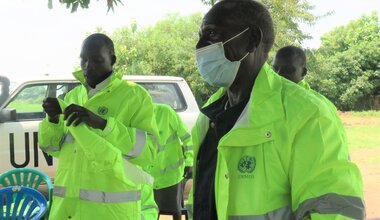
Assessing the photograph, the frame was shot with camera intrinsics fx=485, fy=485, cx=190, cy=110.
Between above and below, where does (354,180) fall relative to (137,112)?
above

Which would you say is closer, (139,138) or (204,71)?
Answer: (204,71)

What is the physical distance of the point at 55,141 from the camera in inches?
107

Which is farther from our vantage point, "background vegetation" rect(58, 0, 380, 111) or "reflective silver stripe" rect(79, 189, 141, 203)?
"background vegetation" rect(58, 0, 380, 111)

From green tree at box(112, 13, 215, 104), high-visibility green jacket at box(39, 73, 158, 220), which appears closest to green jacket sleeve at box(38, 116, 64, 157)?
high-visibility green jacket at box(39, 73, 158, 220)

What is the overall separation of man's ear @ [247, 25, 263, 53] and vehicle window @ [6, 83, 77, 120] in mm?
5014

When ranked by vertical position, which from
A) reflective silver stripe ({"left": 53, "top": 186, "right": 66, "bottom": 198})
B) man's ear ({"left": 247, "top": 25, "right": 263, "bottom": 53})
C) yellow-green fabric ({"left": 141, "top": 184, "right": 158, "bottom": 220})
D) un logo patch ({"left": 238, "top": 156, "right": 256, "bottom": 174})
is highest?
man's ear ({"left": 247, "top": 25, "right": 263, "bottom": 53})

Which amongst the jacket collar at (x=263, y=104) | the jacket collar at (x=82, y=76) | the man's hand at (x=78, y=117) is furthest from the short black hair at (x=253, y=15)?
the jacket collar at (x=82, y=76)

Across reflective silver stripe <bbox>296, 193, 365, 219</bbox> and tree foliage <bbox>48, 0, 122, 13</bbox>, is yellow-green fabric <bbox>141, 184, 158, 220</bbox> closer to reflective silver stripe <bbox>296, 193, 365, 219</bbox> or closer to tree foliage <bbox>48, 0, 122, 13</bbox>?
tree foliage <bbox>48, 0, 122, 13</bbox>

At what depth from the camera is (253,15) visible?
1513 mm

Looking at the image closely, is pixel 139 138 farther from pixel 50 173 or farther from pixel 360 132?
pixel 360 132

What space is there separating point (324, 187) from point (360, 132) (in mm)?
18689

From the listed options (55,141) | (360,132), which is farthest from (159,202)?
(360,132)

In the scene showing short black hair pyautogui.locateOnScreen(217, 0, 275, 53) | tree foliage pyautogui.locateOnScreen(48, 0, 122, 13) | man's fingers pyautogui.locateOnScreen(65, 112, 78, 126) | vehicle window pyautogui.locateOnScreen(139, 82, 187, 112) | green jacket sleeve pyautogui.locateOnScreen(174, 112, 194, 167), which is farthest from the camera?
vehicle window pyautogui.locateOnScreen(139, 82, 187, 112)

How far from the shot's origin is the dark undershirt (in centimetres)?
153
